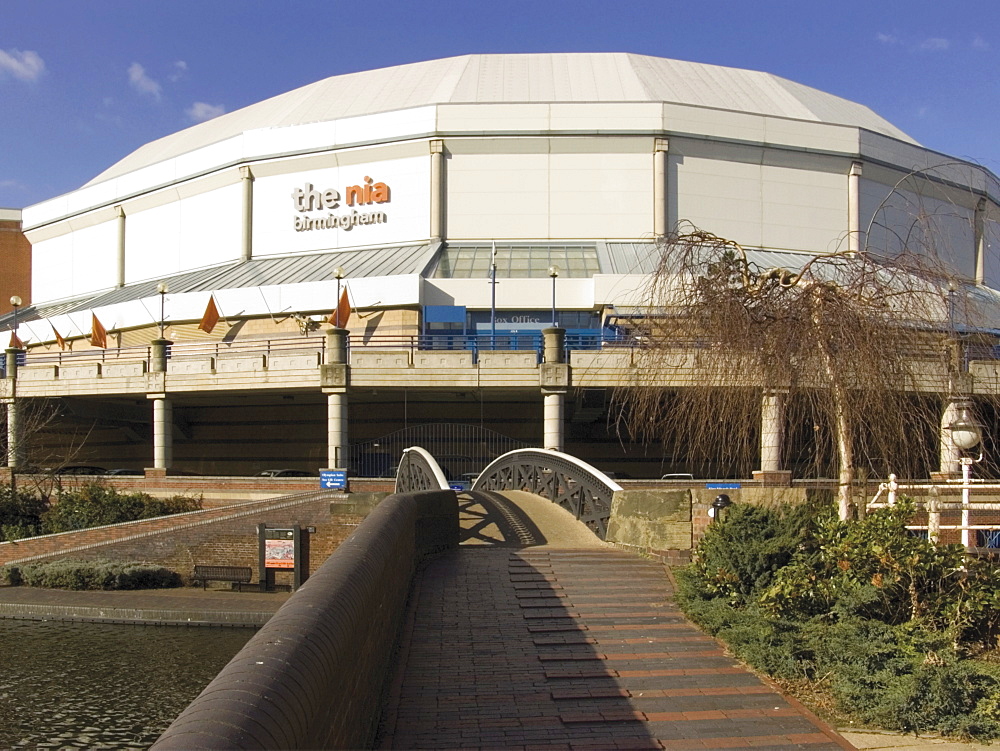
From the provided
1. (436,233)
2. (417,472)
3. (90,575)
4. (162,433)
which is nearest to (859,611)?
(417,472)

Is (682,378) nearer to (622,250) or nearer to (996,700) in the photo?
(996,700)

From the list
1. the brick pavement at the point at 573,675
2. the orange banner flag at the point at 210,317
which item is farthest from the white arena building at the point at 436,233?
the brick pavement at the point at 573,675

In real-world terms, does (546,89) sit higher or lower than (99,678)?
higher

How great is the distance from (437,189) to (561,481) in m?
25.6

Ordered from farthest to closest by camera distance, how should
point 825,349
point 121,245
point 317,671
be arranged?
point 121,245 < point 825,349 < point 317,671

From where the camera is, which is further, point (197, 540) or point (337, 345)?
point (337, 345)

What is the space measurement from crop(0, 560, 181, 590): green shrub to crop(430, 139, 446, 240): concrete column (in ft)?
72.4

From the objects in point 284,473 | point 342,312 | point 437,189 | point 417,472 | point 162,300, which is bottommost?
point 284,473

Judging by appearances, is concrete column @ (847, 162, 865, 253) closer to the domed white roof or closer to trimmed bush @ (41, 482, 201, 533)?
the domed white roof

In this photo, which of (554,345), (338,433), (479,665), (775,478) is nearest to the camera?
(479,665)

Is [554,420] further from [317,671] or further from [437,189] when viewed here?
[317,671]

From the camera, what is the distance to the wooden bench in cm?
2667

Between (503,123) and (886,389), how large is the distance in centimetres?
3498

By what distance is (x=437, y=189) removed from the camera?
146 feet
